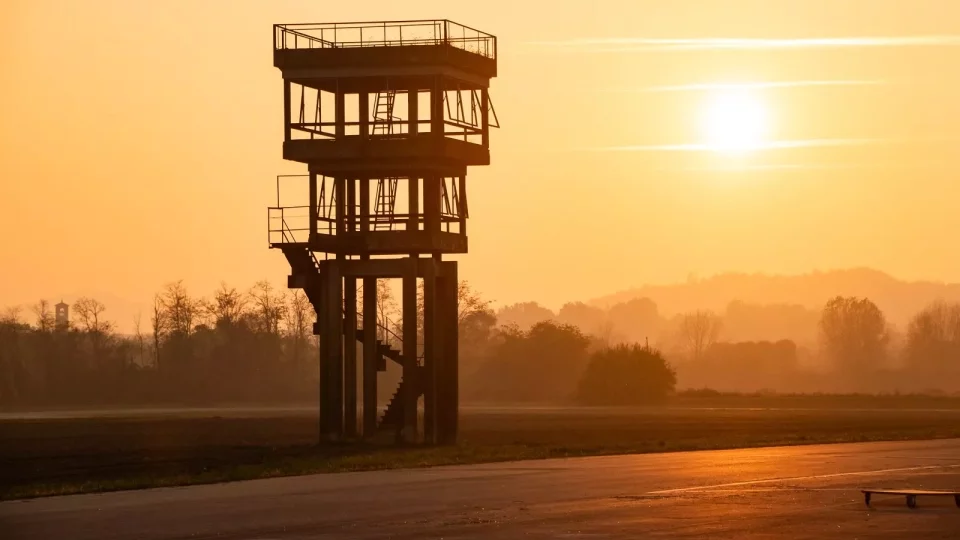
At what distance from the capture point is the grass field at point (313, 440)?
1768 inches

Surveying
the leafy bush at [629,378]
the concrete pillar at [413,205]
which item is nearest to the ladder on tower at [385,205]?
the concrete pillar at [413,205]

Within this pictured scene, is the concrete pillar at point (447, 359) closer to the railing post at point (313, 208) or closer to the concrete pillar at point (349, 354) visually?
the concrete pillar at point (349, 354)

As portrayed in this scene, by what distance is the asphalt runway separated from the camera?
28.9m

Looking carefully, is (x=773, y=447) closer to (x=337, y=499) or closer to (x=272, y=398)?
(x=337, y=499)

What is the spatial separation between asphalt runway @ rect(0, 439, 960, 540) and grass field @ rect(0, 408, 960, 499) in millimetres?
3677

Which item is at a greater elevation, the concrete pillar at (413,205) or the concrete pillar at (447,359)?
the concrete pillar at (413,205)

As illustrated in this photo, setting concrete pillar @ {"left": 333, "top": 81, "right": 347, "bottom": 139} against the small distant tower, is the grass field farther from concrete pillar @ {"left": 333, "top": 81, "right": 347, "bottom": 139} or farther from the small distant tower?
the small distant tower

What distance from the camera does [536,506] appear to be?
3338 centimetres

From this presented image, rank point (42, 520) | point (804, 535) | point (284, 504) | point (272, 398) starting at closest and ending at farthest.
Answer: point (804, 535) → point (42, 520) → point (284, 504) → point (272, 398)

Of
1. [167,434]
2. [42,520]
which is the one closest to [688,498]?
[42,520]

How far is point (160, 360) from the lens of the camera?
15550cm

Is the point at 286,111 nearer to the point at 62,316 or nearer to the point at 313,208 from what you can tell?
the point at 313,208

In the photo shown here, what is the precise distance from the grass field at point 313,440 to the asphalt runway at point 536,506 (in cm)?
368

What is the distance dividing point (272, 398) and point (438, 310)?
275ft
